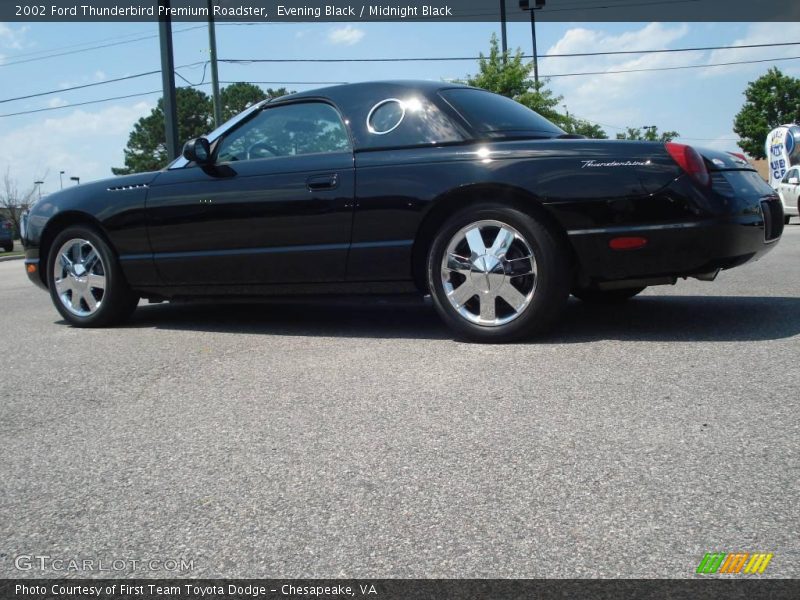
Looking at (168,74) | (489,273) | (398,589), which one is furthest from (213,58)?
(398,589)

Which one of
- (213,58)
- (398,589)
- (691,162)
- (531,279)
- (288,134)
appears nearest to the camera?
(398,589)

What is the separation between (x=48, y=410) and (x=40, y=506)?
1.24 meters

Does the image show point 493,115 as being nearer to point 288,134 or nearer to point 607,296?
point 288,134

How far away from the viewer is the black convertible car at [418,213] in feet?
14.1

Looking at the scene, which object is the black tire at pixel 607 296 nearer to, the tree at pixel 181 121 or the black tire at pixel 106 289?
the black tire at pixel 106 289

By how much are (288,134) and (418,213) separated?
3.85 ft

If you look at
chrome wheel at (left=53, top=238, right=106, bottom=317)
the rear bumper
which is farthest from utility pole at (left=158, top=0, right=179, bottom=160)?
the rear bumper

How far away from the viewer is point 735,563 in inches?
75.0

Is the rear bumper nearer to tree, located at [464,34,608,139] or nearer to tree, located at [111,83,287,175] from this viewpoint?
tree, located at [464,34,608,139]

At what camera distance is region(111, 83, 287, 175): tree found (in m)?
70.1

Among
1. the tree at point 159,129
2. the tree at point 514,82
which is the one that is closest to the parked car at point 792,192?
the tree at point 514,82

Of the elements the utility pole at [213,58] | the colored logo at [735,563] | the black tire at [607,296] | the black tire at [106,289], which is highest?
the utility pole at [213,58]

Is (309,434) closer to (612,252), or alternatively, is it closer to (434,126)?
(612,252)

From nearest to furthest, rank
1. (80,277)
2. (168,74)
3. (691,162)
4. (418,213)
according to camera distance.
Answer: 1. (691,162)
2. (418,213)
3. (80,277)
4. (168,74)
